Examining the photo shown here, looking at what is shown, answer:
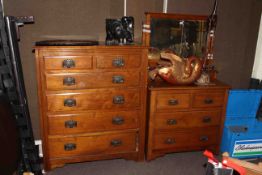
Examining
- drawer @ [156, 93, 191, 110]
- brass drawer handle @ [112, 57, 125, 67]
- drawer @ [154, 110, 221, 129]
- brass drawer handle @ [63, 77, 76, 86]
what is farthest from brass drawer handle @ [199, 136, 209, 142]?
brass drawer handle @ [63, 77, 76, 86]

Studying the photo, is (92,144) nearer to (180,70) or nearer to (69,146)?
(69,146)

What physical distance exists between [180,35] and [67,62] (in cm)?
128

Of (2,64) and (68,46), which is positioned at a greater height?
(68,46)

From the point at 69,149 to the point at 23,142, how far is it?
414 millimetres

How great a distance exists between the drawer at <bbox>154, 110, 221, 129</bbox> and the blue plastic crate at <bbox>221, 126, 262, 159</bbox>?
210mm

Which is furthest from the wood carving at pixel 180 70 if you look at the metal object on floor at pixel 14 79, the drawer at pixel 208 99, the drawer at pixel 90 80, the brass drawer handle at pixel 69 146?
the metal object on floor at pixel 14 79

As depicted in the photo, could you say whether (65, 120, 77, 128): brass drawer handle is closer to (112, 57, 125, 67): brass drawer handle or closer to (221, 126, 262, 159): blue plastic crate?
(112, 57, 125, 67): brass drawer handle

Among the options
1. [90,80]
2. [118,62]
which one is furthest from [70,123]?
[118,62]

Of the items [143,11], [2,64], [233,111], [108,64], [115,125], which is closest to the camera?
[2,64]

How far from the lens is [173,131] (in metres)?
2.42

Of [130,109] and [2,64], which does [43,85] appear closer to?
[2,64]

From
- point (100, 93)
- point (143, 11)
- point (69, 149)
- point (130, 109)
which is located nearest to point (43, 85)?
point (100, 93)

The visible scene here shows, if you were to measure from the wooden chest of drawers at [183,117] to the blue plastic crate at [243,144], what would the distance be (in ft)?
0.38

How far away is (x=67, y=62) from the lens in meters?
2.00
